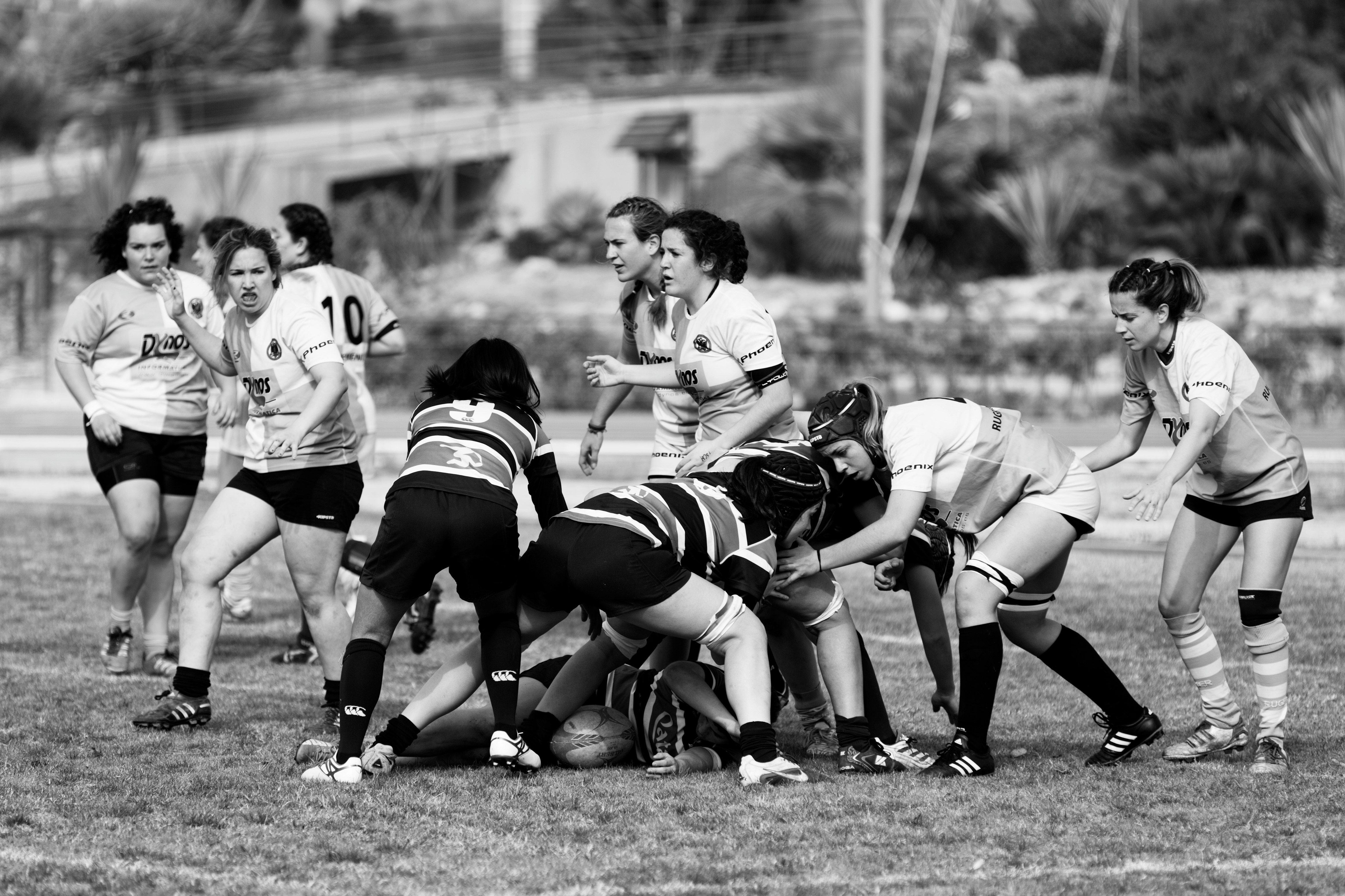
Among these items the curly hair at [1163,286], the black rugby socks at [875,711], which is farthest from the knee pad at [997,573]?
the curly hair at [1163,286]

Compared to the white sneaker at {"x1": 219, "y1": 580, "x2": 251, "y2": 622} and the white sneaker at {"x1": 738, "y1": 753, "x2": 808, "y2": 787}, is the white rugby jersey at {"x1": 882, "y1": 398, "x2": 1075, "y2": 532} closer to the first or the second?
the white sneaker at {"x1": 738, "y1": 753, "x2": 808, "y2": 787}

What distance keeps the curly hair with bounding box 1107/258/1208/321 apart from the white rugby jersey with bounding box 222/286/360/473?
299cm

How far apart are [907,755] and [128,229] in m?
4.38

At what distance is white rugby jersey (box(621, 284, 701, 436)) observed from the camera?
23.6ft

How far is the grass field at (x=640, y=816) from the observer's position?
4668mm

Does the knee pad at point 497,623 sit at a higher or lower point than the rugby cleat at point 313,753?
higher

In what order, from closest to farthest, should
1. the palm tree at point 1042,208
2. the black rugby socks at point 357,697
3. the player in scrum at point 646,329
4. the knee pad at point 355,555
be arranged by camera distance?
the black rugby socks at point 357,697 < the player in scrum at point 646,329 < the knee pad at point 355,555 < the palm tree at point 1042,208

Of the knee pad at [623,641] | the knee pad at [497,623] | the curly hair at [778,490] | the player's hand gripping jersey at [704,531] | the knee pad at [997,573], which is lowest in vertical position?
the knee pad at [623,641]

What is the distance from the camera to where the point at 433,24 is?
45.2 m

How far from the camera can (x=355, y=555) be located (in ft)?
27.6

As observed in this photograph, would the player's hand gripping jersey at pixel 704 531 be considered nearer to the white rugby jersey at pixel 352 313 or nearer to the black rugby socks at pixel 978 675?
the black rugby socks at pixel 978 675

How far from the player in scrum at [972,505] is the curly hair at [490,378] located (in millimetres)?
1057

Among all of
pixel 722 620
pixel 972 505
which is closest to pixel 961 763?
pixel 972 505

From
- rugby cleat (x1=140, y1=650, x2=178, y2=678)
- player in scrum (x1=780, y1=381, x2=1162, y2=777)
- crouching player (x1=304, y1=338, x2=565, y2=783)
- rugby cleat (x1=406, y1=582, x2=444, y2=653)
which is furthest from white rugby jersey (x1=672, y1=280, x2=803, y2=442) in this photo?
rugby cleat (x1=140, y1=650, x2=178, y2=678)
